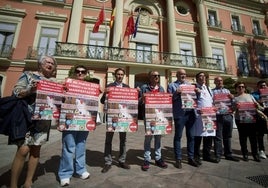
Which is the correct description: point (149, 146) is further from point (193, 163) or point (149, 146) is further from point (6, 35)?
point (6, 35)

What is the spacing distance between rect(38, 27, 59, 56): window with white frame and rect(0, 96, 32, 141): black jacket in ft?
40.3

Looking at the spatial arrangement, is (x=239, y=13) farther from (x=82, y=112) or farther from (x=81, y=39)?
(x=82, y=112)

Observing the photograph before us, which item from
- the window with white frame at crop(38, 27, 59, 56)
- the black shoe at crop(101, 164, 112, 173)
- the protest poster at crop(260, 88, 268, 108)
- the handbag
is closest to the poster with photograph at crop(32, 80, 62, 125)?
the black shoe at crop(101, 164, 112, 173)

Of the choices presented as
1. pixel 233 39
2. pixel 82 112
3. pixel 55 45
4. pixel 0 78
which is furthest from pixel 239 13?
pixel 0 78

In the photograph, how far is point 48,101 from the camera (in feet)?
7.85

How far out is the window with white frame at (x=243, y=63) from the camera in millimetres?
17141

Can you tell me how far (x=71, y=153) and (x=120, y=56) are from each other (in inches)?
431

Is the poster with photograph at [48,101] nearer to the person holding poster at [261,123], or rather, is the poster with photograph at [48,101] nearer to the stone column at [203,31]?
the person holding poster at [261,123]

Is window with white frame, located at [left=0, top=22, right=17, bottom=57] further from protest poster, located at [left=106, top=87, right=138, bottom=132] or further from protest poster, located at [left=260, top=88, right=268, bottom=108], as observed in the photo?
protest poster, located at [left=260, top=88, right=268, bottom=108]

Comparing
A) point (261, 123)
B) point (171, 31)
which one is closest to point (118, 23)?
point (171, 31)

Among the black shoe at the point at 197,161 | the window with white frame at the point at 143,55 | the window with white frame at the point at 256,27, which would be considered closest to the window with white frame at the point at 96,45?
the window with white frame at the point at 143,55

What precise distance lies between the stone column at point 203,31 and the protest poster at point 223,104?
1288 centimetres

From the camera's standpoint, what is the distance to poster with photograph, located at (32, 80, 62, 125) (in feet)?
7.44

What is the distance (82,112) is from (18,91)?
2.97 ft
